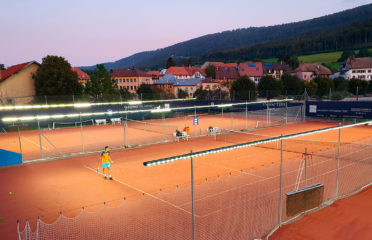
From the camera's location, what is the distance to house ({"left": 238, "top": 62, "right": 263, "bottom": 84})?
4874 inches

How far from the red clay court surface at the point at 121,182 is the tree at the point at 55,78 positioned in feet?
95.5

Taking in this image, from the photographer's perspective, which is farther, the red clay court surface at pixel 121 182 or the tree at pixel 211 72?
the tree at pixel 211 72

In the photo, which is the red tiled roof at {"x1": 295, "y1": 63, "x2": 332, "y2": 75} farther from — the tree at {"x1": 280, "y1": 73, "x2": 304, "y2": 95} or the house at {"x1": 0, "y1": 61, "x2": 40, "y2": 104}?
the house at {"x1": 0, "y1": 61, "x2": 40, "y2": 104}

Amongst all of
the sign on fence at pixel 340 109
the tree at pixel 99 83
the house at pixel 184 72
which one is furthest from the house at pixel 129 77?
the sign on fence at pixel 340 109

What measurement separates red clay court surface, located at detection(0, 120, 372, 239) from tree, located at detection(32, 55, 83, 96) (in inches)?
1146

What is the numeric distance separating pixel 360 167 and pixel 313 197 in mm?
7534

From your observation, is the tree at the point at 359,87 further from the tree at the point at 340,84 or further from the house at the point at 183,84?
the house at the point at 183,84

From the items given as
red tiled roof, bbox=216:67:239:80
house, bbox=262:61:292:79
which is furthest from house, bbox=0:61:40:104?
house, bbox=262:61:292:79

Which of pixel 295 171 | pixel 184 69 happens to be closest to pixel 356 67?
pixel 184 69

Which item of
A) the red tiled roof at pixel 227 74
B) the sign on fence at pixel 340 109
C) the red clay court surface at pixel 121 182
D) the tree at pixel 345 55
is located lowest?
the red clay court surface at pixel 121 182

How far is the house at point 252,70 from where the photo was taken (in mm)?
123806

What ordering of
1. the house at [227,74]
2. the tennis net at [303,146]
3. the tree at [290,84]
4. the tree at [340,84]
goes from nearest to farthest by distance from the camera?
the tennis net at [303,146] → the tree at [290,84] → the tree at [340,84] → the house at [227,74]

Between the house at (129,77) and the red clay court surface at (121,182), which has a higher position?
the house at (129,77)

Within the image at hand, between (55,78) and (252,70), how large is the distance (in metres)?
98.7
